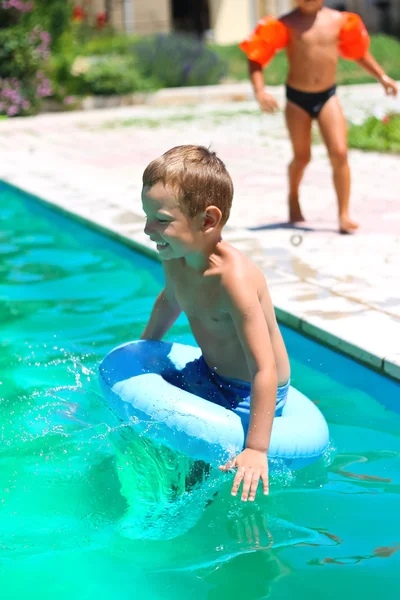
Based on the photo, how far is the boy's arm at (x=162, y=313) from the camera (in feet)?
10.7

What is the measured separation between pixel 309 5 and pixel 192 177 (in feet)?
12.7

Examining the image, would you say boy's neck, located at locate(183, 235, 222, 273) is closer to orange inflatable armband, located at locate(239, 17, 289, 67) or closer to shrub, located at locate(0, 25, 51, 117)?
orange inflatable armband, located at locate(239, 17, 289, 67)

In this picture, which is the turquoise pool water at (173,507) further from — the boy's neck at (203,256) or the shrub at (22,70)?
the shrub at (22,70)

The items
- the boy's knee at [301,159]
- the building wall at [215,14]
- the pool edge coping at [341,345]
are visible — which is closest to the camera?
the pool edge coping at [341,345]

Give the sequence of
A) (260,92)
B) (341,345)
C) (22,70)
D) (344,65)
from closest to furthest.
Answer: (341,345) → (260,92) → (22,70) → (344,65)

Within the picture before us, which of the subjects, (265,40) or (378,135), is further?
(378,135)

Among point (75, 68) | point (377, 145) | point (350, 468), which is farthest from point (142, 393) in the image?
point (75, 68)

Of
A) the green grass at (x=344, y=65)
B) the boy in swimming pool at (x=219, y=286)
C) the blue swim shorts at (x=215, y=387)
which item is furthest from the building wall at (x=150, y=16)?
the boy in swimming pool at (x=219, y=286)

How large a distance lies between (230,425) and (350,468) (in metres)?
0.72

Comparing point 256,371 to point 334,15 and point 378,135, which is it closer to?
point 334,15

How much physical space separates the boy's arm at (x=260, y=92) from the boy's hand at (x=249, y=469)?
3528 mm

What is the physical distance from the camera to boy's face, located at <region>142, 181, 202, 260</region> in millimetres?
2740

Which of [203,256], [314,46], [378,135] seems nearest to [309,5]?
[314,46]

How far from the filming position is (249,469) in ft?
8.99
